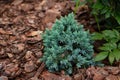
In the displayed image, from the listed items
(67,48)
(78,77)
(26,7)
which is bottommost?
(78,77)

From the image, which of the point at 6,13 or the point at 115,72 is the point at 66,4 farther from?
the point at 115,72

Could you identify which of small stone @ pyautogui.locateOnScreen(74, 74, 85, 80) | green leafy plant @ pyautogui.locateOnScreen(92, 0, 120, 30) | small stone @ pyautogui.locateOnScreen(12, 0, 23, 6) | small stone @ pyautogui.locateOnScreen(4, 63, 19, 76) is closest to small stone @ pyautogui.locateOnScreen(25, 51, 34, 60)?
small stone @ pyautogui.locateOnScreen(4, 63, 19, 76)

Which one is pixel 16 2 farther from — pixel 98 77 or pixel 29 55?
pixel 98 77

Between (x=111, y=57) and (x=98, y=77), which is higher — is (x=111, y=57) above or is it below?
above

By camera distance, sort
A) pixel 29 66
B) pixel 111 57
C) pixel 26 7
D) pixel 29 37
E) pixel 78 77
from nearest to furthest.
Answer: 1. pixel 111 57
2. pixel 78 77
3. pixel 29 66
4. pixel 29 37
5. pixel 26 7

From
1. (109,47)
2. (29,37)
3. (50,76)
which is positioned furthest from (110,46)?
(29,37)

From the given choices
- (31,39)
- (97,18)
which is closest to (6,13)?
(31,39)

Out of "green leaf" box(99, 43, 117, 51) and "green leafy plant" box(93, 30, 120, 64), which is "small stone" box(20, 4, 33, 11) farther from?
"green leaf" box(99, 43, 117, 51)

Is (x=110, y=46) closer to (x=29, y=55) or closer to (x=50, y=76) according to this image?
(x=50, y=76)

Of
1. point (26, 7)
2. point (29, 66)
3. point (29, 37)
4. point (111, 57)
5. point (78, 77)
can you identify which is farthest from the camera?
point (26, 7)

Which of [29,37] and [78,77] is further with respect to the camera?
[29,37]
